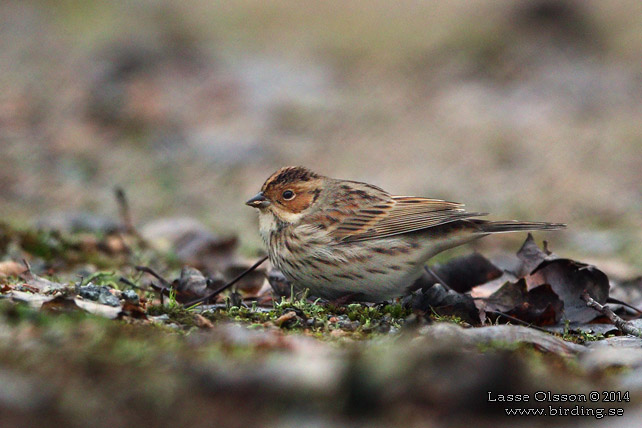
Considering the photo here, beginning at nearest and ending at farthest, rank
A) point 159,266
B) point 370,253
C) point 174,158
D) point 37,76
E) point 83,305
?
point 83,305 < point 370,253 < point 159,266 < point 174,158 < point 37,76

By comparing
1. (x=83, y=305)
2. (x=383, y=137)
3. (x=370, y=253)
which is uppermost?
(x=383, y=137)

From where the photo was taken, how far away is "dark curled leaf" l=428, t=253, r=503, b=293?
652cm

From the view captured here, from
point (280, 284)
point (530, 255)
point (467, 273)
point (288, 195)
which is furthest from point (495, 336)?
point (288, 195)

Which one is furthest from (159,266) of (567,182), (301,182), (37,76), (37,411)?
(37,76)

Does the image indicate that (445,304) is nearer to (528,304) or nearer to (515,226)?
(528,304)

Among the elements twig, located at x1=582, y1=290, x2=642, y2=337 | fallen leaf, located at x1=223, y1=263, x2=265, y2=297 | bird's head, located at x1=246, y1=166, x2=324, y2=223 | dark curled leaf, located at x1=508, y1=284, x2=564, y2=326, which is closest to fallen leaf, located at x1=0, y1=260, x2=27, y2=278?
fallen leaf, located at x1=223, y1=263, x2=265, y2=297

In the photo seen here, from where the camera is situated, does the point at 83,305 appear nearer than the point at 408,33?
Yes

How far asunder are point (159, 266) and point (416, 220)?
247 cm

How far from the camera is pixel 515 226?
242 inches

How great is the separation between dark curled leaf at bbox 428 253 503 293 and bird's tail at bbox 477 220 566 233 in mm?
375

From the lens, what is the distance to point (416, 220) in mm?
6391

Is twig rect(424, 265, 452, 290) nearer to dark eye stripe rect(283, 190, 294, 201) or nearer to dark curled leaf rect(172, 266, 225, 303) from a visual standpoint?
dark eye stripe rect(283, 190, 294, 201)

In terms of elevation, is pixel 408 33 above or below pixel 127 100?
above

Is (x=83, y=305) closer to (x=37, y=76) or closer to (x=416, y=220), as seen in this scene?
(x=416, y=220)
